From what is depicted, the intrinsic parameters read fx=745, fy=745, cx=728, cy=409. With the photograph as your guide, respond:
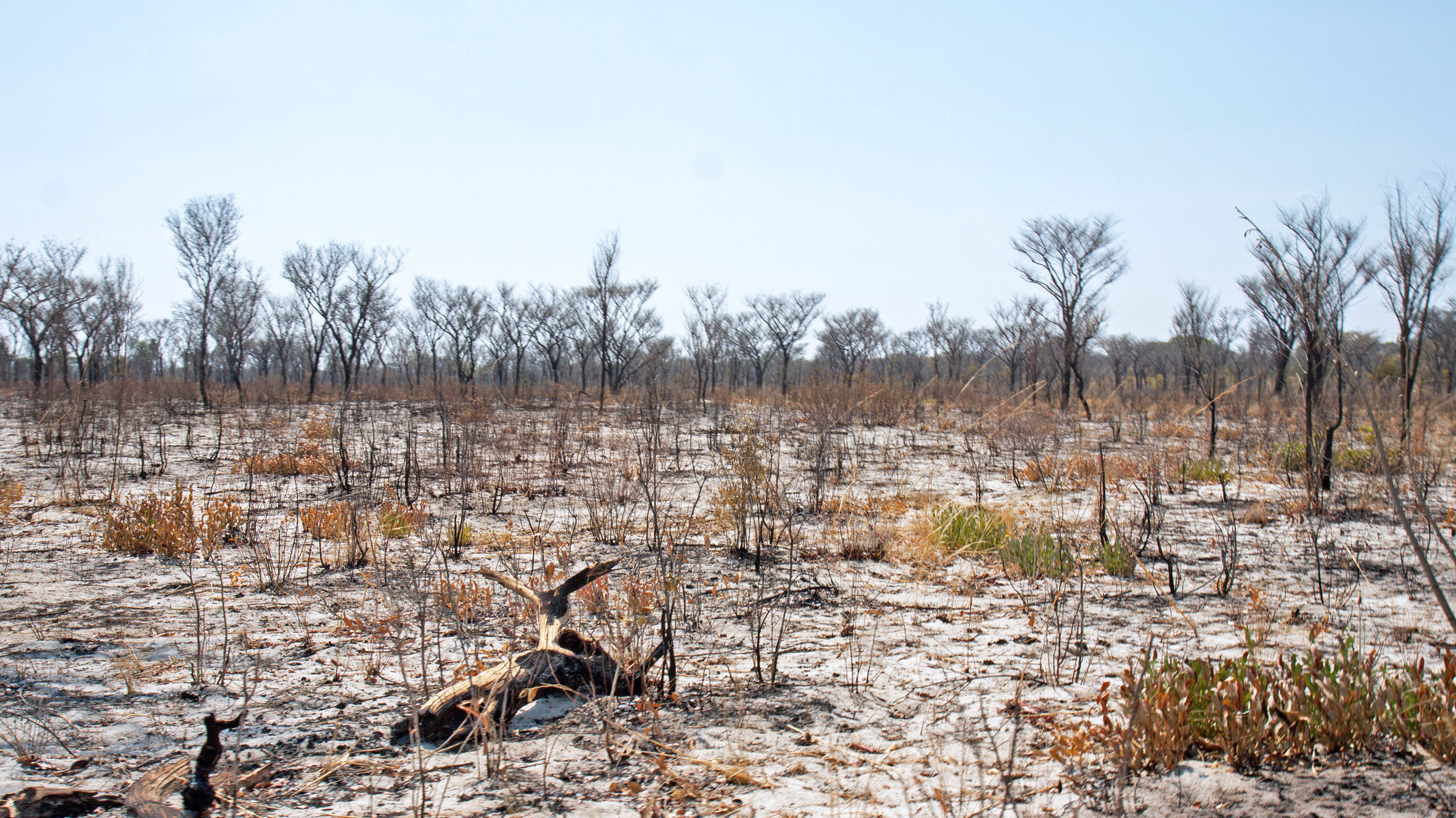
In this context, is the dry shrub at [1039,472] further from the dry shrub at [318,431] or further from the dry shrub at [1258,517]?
the dry shrub at [318,431]

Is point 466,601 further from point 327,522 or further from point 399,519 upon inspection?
point 327,522

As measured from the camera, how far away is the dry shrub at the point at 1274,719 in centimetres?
217

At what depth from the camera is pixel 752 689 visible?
3.02 meters

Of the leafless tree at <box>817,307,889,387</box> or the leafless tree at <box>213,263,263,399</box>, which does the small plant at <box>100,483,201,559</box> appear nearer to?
the leafless tree at <box>213,263,263,399</box>

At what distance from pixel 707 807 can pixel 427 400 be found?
77.4 feet

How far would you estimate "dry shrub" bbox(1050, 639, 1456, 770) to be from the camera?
2.17 metres

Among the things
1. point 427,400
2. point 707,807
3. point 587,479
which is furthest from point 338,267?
point 707,807

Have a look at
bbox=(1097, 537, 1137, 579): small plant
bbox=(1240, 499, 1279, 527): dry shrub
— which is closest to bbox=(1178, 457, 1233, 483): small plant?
bbox=(1240, 499, 1279, 527): dry shrub

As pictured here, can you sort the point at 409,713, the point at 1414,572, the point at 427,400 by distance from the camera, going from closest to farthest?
1. the point at 409,713
2. the point at 1414,572
3. the point at 427,400

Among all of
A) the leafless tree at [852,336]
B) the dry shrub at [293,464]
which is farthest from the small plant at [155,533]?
the leafless tree at [852,336]

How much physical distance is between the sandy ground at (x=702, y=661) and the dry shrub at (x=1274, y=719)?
0.26 feet

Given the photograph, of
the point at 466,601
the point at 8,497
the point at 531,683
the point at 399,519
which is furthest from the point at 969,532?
the point at 8,497

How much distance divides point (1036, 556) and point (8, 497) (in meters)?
8.49

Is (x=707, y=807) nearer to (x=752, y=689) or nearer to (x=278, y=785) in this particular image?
(x=752, y=689)
